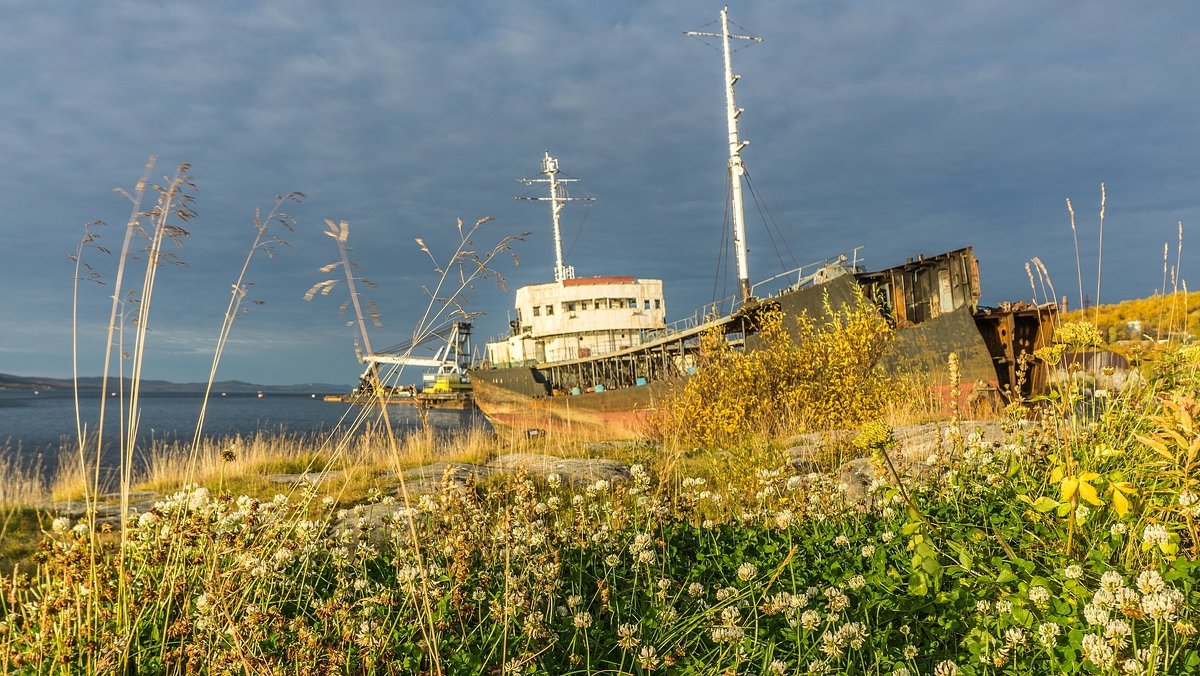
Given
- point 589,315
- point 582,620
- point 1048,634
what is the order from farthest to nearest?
point 589,315 < point 582,620 < point 1048,634

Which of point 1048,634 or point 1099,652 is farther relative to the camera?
point 1048,634

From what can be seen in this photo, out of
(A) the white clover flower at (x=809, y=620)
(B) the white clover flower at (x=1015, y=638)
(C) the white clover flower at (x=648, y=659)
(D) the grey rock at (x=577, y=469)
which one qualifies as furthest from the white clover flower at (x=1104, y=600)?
(D) the grey rock at (x=577, y=469)

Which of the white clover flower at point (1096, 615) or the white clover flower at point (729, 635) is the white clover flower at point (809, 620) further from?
the white clover flower at point (1096, 615)

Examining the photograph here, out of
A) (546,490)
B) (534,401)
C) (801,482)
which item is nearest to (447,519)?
(801,482)

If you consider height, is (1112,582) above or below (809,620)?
above

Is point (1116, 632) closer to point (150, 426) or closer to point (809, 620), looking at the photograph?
point (809, 620)

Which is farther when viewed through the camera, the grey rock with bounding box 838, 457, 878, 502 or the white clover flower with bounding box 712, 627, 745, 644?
the grey rock with bounding box 838, 457, 878, 502

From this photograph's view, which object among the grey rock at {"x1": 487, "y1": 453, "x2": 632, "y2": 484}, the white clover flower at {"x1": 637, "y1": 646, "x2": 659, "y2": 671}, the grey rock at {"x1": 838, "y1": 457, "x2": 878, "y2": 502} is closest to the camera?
the white clover flower at {"x1": 637, "y1": 646, "x2": 659, "y2": 671}

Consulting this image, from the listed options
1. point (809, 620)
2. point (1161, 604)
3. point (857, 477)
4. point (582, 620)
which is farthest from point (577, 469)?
point (1161, 604)

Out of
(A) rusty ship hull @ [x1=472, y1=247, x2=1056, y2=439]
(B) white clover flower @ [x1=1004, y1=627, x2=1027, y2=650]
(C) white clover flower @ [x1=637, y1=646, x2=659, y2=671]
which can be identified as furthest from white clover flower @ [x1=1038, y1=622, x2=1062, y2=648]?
(A) rusty ship hull @ [x1=472, y1=247, x2=1056, y2=439]

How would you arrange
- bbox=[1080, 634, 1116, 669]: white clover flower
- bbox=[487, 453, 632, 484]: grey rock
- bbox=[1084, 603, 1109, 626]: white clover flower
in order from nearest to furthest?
1. bbox=[1080, 634, 1116, 669]: white clover flower
2. bbox=[1084, 603, 1109, 626]: white clover flower
3. bbox=[487, 453, 632, 484]: grey rock

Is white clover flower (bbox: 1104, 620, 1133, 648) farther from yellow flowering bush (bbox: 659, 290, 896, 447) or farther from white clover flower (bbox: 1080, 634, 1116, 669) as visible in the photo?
yellow flowering bush (bbox: 659, 290, 896, 447)

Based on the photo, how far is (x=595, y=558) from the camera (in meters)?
4.53

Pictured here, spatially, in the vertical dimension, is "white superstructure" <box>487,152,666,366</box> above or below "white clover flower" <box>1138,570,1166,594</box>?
above
